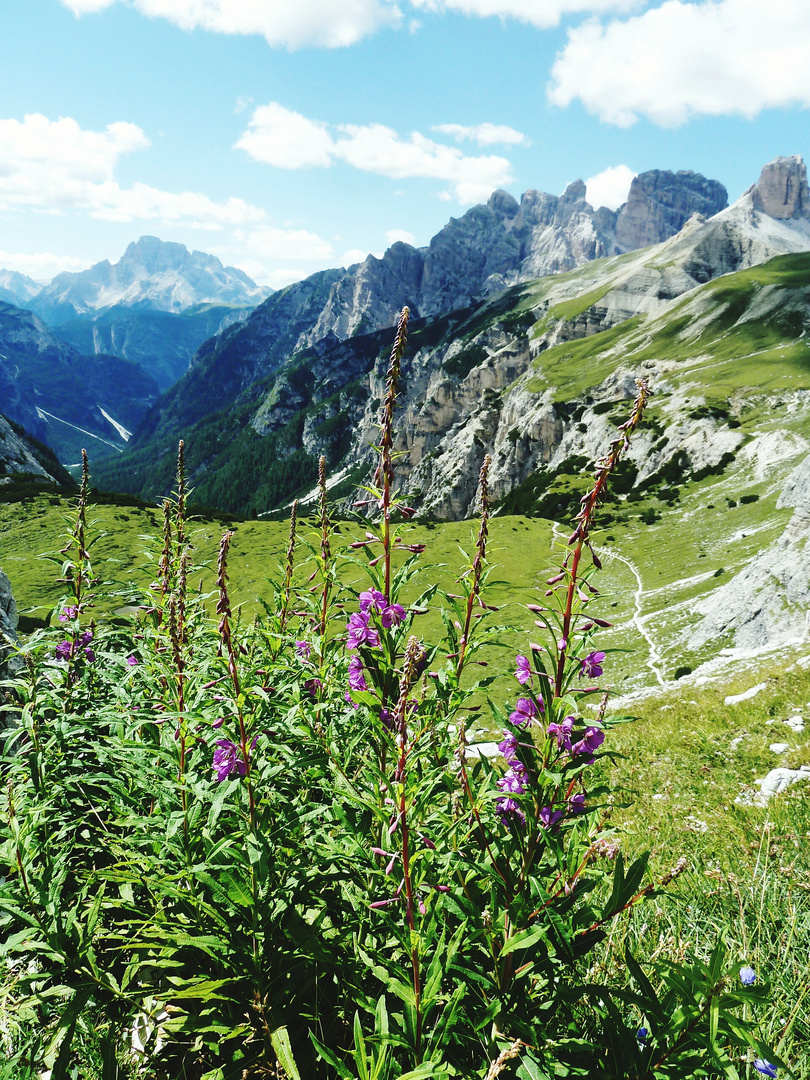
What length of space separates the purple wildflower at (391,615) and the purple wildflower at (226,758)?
1.44m

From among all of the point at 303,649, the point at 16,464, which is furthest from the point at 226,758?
the point at 16,464

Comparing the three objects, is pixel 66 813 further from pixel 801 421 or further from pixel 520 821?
pixel 801 421

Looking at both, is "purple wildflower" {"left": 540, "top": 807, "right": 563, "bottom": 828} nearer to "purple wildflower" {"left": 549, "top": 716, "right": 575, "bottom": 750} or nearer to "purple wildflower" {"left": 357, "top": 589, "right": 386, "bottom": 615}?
"purple wildflower" {"left": 549, "top": 716, "right": 575, "bottom": 750}

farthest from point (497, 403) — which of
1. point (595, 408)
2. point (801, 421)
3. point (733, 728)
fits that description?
point (733, 728)

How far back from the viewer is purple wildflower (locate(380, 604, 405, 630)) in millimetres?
4016

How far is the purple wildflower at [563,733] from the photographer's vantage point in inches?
124

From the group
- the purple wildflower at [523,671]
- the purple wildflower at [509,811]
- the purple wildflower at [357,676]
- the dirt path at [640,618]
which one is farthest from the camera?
the dirt path at [640,618]

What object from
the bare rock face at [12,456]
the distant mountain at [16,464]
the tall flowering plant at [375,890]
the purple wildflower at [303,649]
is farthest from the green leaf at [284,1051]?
the bare rock face at [12,456]

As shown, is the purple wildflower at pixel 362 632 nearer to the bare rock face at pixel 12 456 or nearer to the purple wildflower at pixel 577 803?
the purple wildflower at pixel 577 803

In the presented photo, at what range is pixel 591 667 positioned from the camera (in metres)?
3.44

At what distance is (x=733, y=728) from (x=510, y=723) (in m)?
13.4

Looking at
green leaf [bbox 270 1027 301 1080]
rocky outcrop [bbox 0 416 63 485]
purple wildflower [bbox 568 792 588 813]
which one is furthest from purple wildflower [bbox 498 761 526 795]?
rocky outcrop [bbox 0 416 63 485]

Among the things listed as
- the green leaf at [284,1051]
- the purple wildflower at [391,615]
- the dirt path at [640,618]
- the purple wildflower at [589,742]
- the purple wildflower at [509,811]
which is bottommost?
the dirt path at [640,618]

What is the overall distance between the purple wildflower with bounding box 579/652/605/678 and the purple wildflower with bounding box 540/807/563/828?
88 centimetres
